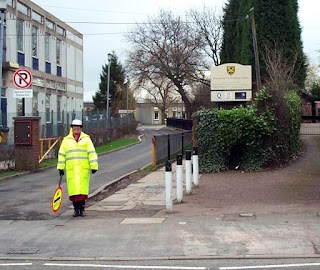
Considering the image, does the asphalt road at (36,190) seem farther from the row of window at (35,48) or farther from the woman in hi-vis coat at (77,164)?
the row of window at (35,48)

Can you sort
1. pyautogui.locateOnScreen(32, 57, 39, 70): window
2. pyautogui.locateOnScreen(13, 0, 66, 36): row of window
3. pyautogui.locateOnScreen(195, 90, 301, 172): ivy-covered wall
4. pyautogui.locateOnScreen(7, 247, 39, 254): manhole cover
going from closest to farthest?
pyautogui.locateOnScreen(7, 247, 39, 254): manhole cover < pyautogui.locateOnScreen(195, 90, 301, 172): ivy-covered wall < pyautogui.locateOnScreen(13, 0, 66, 36): row of window < pyautogui.locateOnScreen(32, 57, 39, 70): window

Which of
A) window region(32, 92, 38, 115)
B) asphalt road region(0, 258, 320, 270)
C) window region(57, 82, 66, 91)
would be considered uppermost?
window region(57, 82, 66, 91)

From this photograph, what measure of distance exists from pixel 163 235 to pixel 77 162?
2.80 meters

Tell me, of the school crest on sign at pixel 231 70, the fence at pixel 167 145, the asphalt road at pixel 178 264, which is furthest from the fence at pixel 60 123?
the asphalt road at pixel 178 264

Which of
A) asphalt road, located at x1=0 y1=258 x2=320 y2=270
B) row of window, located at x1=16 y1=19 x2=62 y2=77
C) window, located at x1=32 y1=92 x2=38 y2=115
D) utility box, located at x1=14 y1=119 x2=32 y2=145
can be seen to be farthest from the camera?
window, located at x1=32 y1=92 x2=38 y2=115

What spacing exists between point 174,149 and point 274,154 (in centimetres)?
763

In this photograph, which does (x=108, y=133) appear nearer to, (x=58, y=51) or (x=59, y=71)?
(x=59, y=71)

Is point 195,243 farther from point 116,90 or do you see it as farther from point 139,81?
point 116,90

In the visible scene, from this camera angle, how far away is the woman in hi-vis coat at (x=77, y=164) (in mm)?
10688

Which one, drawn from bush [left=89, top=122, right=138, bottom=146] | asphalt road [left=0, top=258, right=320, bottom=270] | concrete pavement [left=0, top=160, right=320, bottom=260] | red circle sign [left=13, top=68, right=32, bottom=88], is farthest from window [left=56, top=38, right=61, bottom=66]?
asphalt road [left=0, top=258, right=320, bottom=270]

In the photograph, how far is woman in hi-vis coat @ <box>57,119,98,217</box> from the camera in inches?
421

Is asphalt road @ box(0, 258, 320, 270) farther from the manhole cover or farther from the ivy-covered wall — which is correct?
the ivy-covered wall

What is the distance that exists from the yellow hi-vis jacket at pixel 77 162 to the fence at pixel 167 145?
1029 cm

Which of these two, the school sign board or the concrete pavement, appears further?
the school sign board
